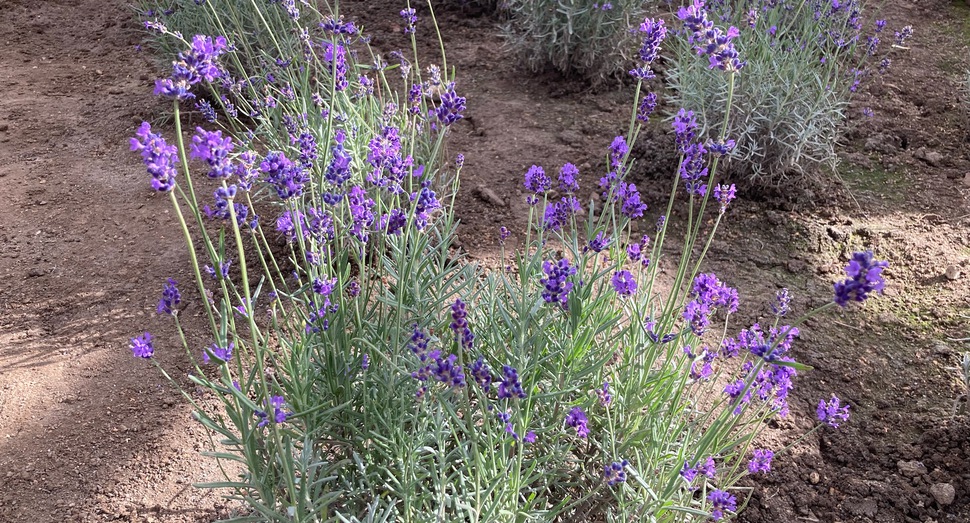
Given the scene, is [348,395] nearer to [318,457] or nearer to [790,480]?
[318,457]

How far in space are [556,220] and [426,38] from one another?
10.6 ft

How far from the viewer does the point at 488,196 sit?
336cm

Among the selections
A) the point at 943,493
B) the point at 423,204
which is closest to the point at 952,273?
the point at 943,493

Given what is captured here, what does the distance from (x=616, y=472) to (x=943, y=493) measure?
1.17 m

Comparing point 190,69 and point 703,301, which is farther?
point 703,301

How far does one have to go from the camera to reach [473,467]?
166 centimetres

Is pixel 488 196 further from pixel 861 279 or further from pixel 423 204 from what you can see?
pixel 861 279

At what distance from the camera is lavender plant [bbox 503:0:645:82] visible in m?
3.94

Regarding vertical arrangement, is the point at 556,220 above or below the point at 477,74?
above

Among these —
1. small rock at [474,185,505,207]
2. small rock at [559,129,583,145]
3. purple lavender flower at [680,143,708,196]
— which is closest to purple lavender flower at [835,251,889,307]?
purple lavender flower at [680,143,708,196]

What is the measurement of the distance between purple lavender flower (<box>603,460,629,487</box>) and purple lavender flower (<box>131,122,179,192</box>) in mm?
1023

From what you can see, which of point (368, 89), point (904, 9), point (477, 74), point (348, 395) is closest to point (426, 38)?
point (477, 74)

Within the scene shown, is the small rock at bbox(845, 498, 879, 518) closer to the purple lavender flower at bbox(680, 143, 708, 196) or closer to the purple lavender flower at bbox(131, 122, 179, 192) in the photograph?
the purple lavender flower at bbox(680, 143, 708, 196)

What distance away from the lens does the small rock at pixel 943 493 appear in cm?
208
